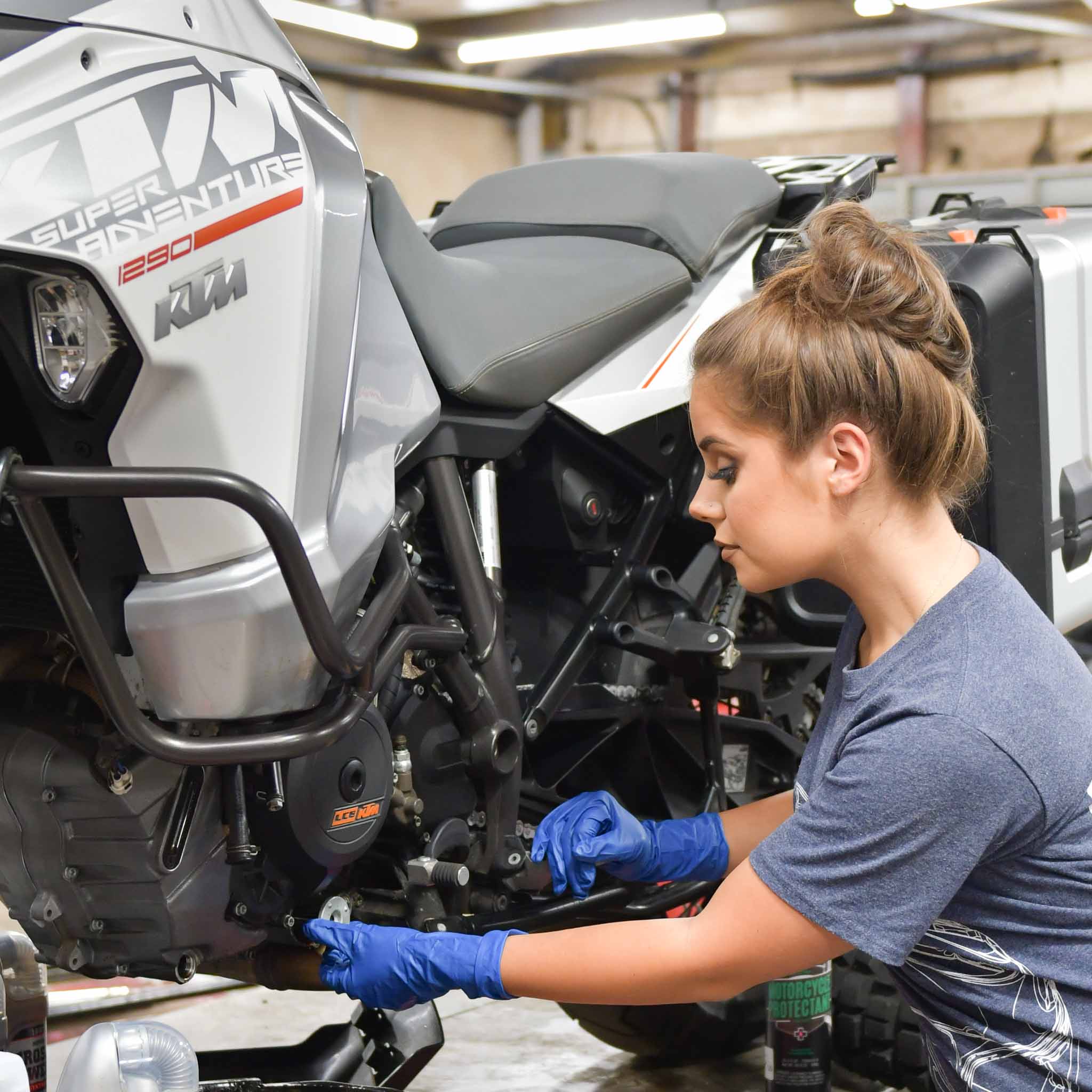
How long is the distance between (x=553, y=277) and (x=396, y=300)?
33cm

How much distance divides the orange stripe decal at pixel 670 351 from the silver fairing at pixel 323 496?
409 mm

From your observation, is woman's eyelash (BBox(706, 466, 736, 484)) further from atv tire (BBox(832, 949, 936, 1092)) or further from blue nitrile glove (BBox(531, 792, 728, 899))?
atv tire (BBox(832, 949, 936, 1092))

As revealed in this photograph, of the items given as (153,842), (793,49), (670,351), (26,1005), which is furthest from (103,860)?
(793,49)

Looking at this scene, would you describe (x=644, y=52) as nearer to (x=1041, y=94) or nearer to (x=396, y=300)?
(x=1041, y=94)

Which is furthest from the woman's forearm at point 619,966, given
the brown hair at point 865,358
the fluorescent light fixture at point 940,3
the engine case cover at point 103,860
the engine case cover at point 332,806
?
the fluorescent light fixture at point 940,3

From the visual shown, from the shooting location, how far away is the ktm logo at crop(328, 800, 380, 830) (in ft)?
5.13

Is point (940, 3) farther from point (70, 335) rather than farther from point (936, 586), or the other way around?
point (70, 335)

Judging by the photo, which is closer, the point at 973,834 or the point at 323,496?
the point at 973,834

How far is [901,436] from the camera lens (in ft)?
4.32

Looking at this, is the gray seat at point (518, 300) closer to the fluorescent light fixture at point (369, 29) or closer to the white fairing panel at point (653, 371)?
the white fairing panel at point (653, 371)

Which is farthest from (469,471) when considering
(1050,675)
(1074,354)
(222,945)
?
(1074,354)

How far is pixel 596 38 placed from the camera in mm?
11492

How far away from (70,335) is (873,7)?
10.8m

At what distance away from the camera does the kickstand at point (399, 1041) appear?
197cm
